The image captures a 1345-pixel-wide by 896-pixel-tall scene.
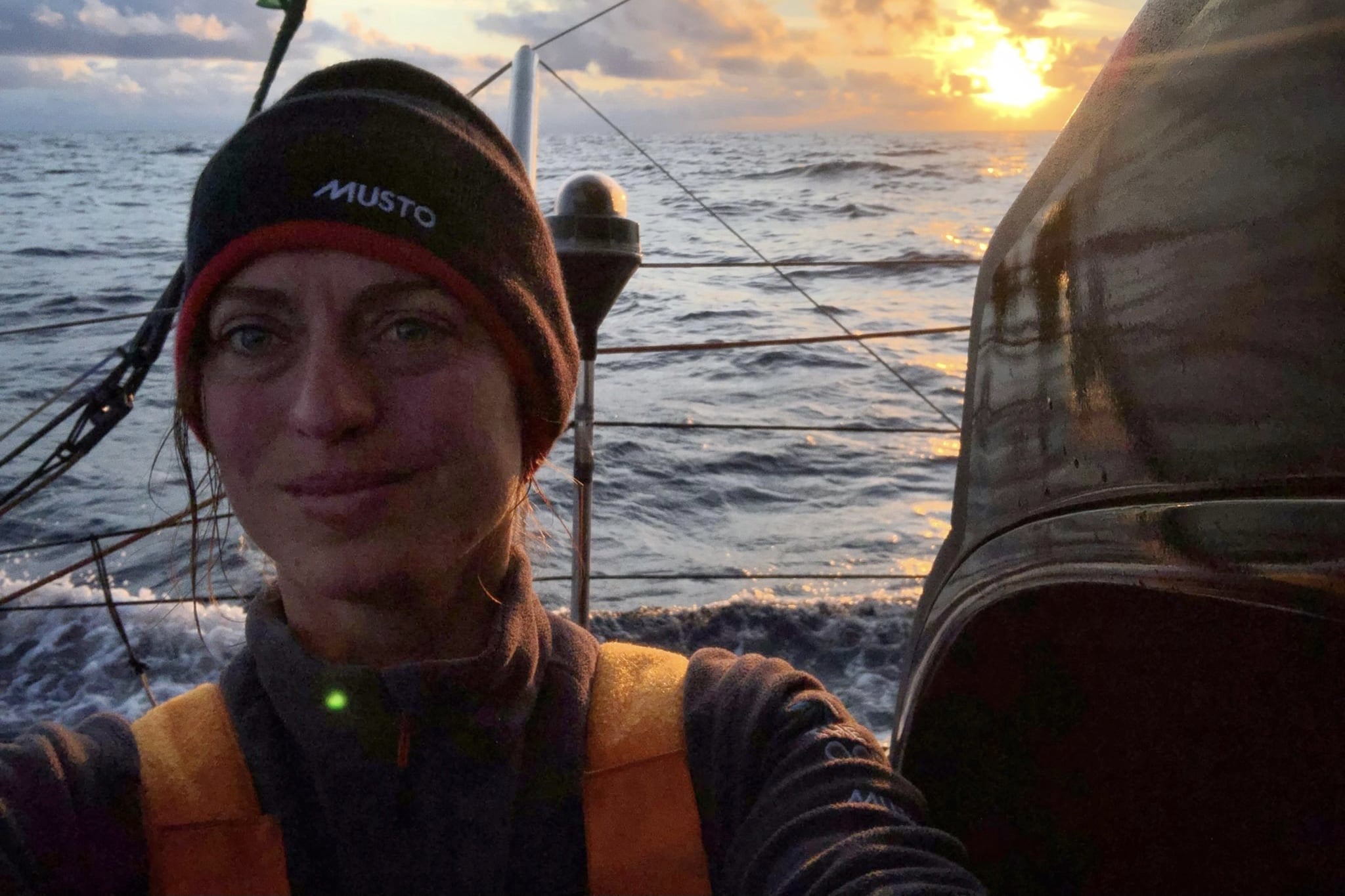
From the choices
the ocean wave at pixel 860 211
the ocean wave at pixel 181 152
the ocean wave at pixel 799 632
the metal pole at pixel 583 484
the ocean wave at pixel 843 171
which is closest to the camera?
the metal pole at pixel 583 484

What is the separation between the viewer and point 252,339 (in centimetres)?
129

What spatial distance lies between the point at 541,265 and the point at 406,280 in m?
0.25

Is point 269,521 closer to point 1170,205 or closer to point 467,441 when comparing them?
point 467,441

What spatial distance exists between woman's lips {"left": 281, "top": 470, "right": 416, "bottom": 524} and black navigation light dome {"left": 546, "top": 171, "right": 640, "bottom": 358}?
46.2 inches

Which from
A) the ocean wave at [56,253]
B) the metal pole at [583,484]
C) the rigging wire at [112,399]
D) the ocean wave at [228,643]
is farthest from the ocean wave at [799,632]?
the ocean wave at [56,253]

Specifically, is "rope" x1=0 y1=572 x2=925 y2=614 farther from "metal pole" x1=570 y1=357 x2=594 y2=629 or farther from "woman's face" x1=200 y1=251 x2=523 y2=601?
"woman's face" x1=200 y1=251 x2=523 y2=601

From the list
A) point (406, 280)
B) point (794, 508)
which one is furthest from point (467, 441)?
point (794, 508)

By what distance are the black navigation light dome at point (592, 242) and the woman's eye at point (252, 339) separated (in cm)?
111

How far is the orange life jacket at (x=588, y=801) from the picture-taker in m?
1.25

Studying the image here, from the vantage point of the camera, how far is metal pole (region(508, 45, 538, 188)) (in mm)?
2807

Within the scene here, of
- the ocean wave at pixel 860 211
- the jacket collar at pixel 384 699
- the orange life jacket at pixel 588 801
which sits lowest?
the orange life jacket at pixel 588 801

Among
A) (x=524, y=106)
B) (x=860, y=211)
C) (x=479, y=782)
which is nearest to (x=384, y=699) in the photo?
(x=479, y=782)

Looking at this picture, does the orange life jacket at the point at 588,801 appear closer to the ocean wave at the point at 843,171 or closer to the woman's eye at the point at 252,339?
the woman's eye at the point at 252,339

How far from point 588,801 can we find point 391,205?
2.67 ft
